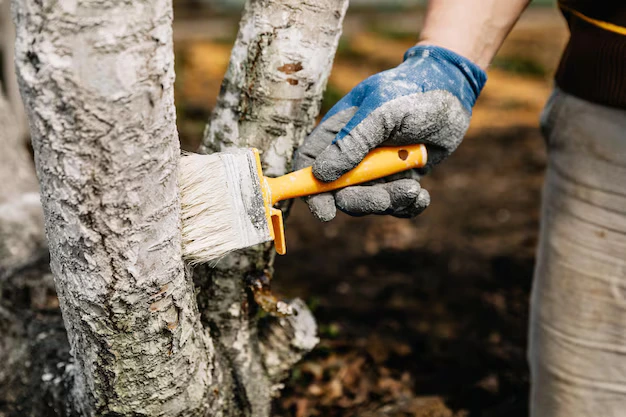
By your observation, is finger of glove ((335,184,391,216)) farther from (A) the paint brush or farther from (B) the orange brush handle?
(A) the paint brush

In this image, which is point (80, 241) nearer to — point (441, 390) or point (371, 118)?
point (371, 118)

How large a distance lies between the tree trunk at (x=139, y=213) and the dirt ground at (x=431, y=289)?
1.96 feet

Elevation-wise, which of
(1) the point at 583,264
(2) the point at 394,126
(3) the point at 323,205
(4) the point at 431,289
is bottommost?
(4) the point at 431,289

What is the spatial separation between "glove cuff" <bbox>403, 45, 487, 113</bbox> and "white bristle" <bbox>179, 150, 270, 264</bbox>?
0.59 m

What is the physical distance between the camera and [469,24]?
1.66 metres

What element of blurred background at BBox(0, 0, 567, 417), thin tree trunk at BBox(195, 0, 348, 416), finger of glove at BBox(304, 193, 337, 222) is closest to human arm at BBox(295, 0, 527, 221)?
finger of glove at BBox(304, 193, 337, 222)

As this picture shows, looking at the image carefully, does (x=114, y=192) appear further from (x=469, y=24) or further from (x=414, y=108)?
(x=469, y=24)

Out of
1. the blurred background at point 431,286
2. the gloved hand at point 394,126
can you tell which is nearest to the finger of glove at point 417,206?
the gloved hand at point 394,126

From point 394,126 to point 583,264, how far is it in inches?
33.1

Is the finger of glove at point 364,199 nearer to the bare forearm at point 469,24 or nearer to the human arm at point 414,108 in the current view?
the human arm at point 414,108

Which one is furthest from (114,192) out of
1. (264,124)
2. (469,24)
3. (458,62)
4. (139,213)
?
(469,24)

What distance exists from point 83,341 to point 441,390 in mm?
1600

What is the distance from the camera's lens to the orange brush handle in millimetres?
1479

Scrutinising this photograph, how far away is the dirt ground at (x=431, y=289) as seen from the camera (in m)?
2.49
